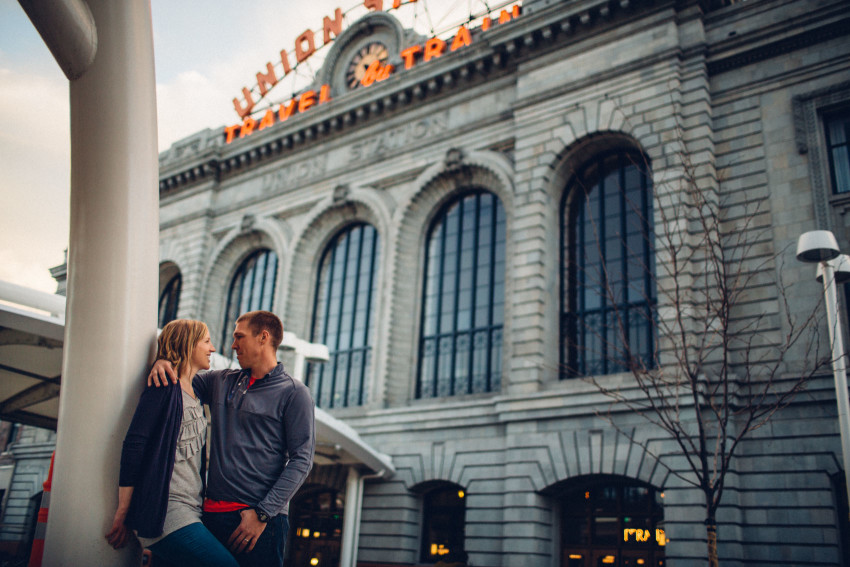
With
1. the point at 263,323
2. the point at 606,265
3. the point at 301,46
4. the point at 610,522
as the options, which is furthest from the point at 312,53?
the point at 263,323

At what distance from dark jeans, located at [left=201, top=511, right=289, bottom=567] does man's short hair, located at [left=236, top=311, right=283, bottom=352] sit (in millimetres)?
963

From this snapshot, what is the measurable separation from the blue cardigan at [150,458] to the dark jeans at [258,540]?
16.1 inches

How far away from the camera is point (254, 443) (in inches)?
158

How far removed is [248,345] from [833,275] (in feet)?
34.6

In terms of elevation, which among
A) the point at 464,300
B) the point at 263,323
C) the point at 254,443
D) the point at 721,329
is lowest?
the point at 254,443

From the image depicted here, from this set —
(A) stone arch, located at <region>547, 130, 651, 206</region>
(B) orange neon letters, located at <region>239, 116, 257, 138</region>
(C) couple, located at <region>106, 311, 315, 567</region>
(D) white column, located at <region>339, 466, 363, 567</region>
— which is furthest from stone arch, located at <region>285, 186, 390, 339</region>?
(C) couple, located at <region>106, 311, 315, 567</region>

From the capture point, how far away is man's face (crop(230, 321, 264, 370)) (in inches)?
165

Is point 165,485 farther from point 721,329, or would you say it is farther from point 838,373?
point 721,329

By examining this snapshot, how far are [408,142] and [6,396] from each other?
14.9 metres

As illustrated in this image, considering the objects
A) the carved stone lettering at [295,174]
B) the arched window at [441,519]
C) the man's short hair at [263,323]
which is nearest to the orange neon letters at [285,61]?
the carved stone lettering at [295,174]

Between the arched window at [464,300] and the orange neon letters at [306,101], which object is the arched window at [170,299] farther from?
the arched window at [464,300]

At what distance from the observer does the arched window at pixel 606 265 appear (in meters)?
19.7

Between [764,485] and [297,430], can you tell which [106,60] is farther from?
[764,485]

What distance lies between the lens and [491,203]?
24172 millimetres
